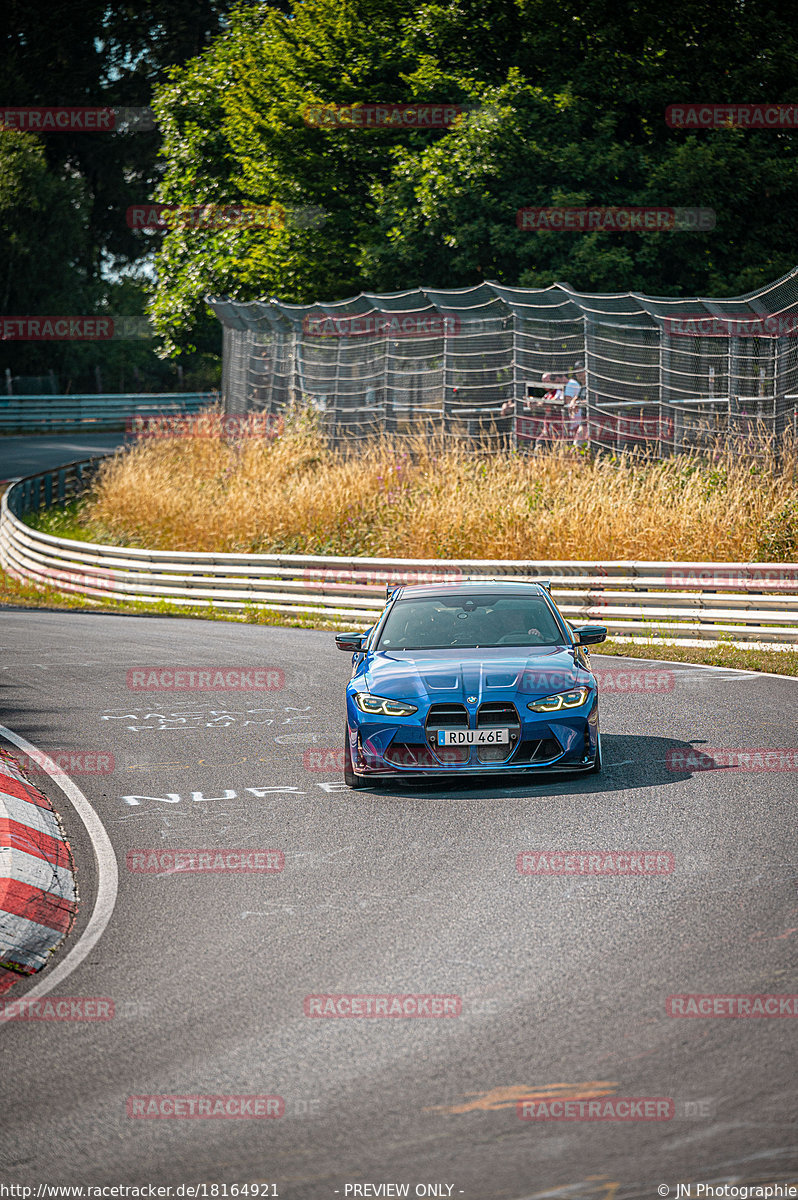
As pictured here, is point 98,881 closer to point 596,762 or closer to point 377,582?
point 596,762

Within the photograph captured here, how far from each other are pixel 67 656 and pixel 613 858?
1200 centimetres

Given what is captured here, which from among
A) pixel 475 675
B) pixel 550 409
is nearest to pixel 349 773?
pixel 475 675

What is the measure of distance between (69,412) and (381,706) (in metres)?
50.2

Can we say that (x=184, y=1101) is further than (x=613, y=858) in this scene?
No

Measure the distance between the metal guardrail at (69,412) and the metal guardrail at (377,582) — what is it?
23.6 metres

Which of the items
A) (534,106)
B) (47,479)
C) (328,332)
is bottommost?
(47,479)

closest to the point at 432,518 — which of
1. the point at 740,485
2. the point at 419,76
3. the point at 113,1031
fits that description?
the point at 740,485

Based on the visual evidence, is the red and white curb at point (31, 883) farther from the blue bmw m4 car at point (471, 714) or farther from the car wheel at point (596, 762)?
the car wheel at point (596, 762)

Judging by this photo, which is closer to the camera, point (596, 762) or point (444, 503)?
point (596, 762)

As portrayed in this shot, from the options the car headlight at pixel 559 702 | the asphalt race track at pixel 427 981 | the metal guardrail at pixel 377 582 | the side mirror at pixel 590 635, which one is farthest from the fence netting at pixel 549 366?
the car headlight at pixel 559 702

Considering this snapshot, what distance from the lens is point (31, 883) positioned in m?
7.81

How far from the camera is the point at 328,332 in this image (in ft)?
97.7

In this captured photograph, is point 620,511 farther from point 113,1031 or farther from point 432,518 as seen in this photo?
point 113,1031

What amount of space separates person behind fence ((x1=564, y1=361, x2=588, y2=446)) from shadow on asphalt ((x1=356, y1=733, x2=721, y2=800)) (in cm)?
1364
